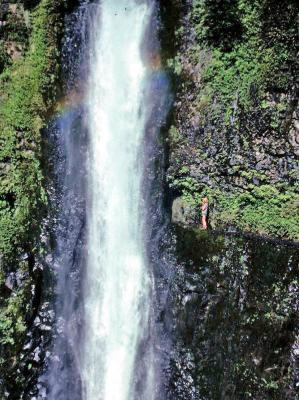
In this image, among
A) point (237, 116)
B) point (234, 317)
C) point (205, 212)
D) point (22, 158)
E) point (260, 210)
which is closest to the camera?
point (234, 317)

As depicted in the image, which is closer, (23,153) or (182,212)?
(182,212)

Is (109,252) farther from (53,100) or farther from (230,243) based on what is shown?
(53,100)

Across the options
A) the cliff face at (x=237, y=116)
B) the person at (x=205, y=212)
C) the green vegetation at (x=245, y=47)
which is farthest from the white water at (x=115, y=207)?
the green vegetation at (x=245, y=47)

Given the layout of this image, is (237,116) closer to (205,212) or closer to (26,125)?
(205,212)

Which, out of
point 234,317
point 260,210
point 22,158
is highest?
point 22,158

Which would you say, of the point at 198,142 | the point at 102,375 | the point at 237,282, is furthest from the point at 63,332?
the point at 198,142

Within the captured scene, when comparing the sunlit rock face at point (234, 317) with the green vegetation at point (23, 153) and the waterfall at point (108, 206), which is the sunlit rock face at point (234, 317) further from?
the green vegetation at point (23, 153)

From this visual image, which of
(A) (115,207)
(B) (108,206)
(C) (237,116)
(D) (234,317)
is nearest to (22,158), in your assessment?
(B) (108,206)
